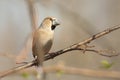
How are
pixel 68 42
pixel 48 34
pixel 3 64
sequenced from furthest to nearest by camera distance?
pixel 68 42 < pixel 3 64 < pixel 48 34

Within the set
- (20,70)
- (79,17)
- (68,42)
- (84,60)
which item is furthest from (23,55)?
(68,42)

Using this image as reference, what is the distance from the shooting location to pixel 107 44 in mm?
1602

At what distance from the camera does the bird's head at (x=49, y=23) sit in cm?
338

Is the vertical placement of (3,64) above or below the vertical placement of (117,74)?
below

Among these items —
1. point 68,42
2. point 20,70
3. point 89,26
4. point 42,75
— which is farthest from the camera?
point 68,42

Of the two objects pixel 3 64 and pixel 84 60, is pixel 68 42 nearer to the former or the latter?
pixel 3 64

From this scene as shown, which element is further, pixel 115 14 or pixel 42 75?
pixel 115 14

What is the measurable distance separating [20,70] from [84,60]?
2844 mm

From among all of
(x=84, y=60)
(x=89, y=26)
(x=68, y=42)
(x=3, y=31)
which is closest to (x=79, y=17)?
(x=89, y=26)

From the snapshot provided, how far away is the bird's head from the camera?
3.38m

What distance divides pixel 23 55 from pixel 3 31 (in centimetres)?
653

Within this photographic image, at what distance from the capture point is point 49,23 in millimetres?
3484

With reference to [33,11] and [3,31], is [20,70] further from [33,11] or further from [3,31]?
[3,31]

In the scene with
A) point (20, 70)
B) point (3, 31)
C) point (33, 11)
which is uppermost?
point (33, 11)
